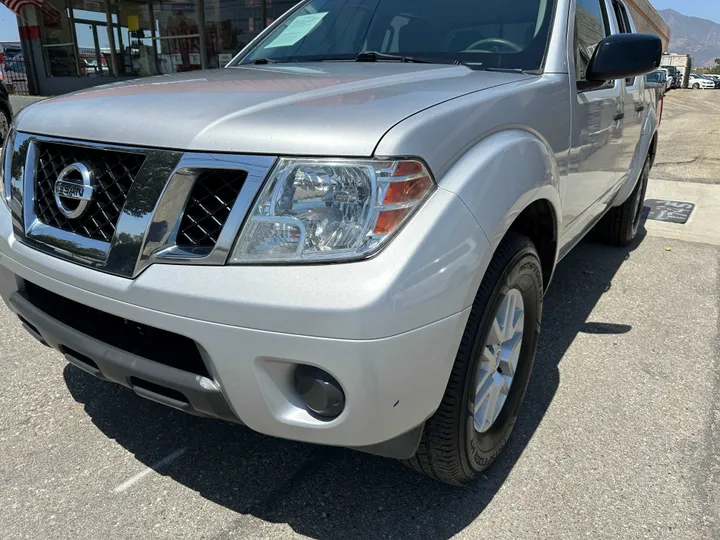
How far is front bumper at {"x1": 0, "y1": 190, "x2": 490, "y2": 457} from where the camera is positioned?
1.42m

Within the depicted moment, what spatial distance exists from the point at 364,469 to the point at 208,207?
113 centimetres

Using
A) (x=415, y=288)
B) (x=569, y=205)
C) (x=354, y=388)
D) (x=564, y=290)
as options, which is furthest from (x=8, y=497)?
(x=564, y=290)

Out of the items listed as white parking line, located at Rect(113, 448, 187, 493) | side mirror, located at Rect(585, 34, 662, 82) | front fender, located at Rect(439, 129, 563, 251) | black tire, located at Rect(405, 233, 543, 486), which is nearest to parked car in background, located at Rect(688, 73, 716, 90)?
side mirror, located at Rect(585, 34, 662, 82)

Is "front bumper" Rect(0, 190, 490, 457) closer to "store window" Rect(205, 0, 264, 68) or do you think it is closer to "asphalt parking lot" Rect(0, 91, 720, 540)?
"asphalt parking lot" Rect(0, 91, 720, 540)

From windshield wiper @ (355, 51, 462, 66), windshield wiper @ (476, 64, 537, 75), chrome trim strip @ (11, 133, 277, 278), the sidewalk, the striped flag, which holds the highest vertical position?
the striped flag

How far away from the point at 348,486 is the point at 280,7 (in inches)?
552

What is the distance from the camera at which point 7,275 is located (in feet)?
6.77

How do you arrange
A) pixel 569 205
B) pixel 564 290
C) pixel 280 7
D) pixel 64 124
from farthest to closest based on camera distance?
pixel 280 7 < pixel 564 290 < pixel 569 205 < pixel 64 124

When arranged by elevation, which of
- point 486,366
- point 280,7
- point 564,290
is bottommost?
point 564,290

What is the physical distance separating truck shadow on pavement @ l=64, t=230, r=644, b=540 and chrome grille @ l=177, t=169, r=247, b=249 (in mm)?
937

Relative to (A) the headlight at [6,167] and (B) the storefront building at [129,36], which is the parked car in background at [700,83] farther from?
(A) the headlight at [6,167]

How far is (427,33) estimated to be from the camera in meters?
2.71

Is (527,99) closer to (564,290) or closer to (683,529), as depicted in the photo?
(683,529)

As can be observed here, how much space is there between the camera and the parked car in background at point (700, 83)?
2005 inches
